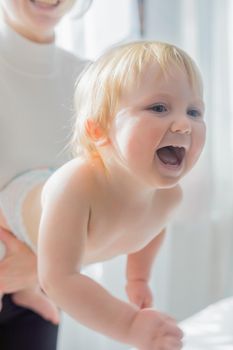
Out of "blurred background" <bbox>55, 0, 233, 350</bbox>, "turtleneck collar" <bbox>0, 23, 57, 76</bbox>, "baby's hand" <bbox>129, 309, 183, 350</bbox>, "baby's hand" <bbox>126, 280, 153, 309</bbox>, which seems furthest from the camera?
"blurred background" <bbox>55, 0, 233, 350</bbox>

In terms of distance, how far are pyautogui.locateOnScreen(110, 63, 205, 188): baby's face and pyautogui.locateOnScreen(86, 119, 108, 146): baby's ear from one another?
2 cm

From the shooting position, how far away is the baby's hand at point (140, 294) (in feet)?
2.30

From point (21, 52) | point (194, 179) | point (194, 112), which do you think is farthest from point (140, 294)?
point (194, 179)

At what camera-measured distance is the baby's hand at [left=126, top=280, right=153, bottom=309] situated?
70 centimetres

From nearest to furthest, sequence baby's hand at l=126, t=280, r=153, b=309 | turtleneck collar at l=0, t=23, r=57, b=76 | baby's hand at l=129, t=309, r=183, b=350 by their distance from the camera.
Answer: baby's hand at l=129, t=309, r=183, b=350, baby's hand at l=126, t=280, r=153, b=309, turtleneck collar at l=0, t=23, r=57, b=76

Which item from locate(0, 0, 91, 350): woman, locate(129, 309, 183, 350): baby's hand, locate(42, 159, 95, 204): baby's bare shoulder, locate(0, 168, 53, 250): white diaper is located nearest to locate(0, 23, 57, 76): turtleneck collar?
locate(0, 0, 91, 350): woman

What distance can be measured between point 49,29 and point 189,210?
76 centimetres

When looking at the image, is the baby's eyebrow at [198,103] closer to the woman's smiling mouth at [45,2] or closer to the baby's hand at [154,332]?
the baby's hand at [154,332]

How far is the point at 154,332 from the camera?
511mm

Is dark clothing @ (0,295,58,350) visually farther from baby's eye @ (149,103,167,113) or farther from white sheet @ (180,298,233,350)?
baby's eye @ (149,103,167,113)

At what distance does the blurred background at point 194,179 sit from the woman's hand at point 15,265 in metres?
0.52

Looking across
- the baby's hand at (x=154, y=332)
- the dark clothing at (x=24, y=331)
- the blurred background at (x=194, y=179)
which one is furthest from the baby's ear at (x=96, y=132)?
the blurred background at (x=194, y=179)

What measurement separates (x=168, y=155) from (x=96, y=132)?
8 centimetres

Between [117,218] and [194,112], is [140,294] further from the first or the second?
[194,112]
